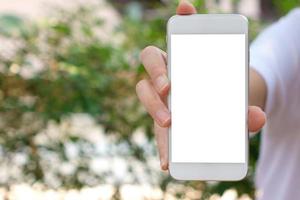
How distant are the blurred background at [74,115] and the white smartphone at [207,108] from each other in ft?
5.15

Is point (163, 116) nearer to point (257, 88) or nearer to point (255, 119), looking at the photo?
point (255, 119)

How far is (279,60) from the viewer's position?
1.19 metres

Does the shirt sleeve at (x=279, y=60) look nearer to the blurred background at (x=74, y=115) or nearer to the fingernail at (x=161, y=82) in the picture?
the fingernail at (x=161, y=82)

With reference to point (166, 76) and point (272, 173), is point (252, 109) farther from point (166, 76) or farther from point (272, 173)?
point (272, 173)

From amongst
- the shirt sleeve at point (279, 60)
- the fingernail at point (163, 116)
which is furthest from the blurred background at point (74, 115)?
the fingernail at point (163, 116)

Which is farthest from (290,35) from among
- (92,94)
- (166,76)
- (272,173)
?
(92,94)

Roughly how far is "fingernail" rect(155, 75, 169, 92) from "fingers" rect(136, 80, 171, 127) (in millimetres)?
20

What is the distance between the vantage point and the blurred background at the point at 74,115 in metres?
2.29

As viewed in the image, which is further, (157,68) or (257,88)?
(257,88)

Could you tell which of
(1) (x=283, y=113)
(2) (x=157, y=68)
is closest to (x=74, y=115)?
(1) (x=283, y=113)

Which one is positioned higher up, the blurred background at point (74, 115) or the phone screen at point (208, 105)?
the phone screen at point (208, 105)

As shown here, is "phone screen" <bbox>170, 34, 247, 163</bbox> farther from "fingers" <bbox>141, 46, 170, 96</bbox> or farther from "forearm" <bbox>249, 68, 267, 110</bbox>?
"forearm" <bbox>249, 68, 267, 110</bbox>

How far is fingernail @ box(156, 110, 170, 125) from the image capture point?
0.69 metres

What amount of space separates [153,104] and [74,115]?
1.56 metres
